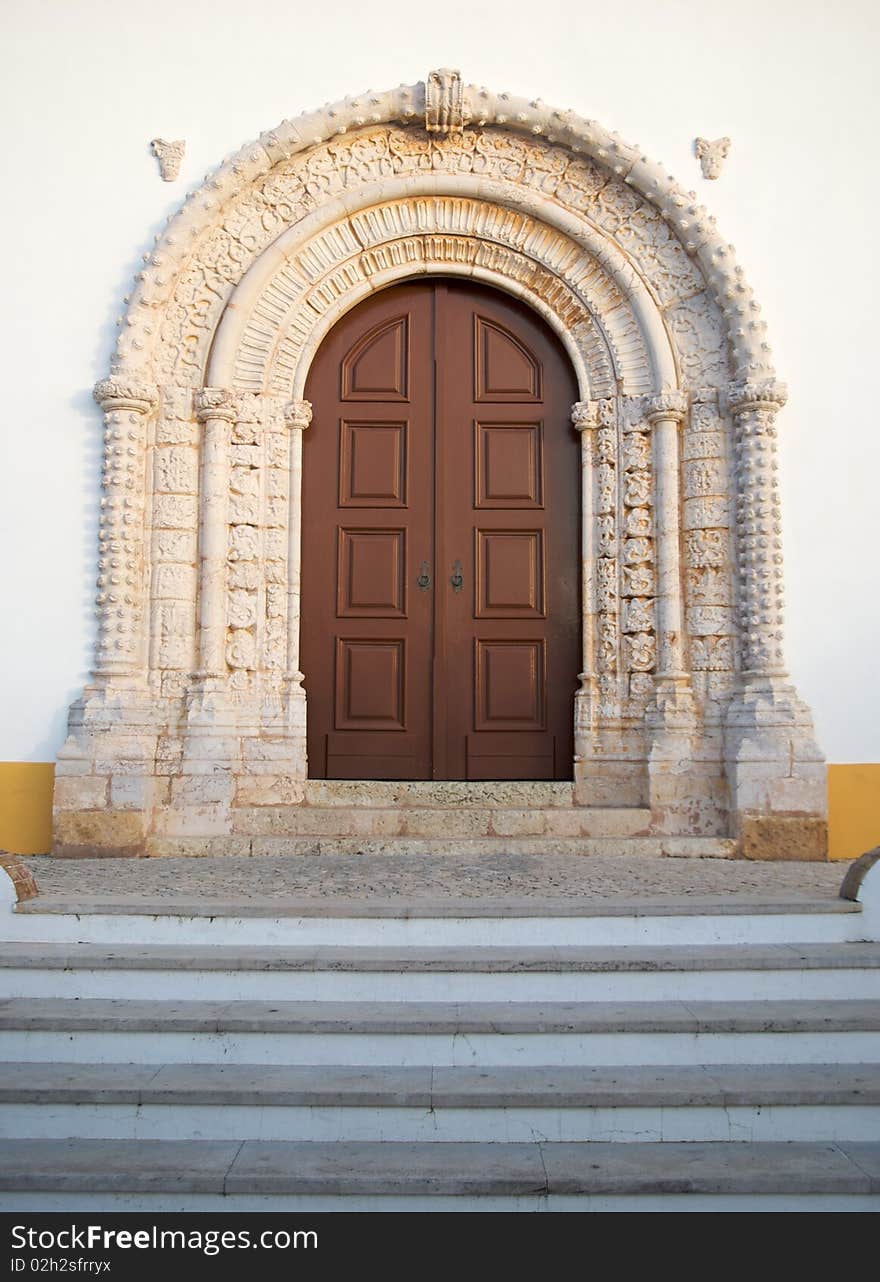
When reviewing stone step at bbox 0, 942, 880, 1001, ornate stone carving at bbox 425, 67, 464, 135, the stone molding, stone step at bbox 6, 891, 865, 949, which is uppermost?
ornate stone carving at bbox 425, 67, 464, 135

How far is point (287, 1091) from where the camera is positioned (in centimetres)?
286

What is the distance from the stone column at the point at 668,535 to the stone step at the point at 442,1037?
8.43 ft

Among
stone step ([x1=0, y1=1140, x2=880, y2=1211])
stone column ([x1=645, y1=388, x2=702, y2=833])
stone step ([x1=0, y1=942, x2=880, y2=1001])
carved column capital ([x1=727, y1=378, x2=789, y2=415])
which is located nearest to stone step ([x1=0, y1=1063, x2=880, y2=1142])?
stone step ([x1=0, y1=1140, x2=880, y2=1211])

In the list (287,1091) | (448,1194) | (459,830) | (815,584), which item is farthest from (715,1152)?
(815,584)

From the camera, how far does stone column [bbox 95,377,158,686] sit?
17.8ft

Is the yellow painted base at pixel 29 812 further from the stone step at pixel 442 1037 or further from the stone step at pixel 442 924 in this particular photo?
the stone step at pixel 442 1037

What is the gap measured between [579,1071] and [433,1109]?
480mm

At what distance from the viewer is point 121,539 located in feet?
17.9

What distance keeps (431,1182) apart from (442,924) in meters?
1.09

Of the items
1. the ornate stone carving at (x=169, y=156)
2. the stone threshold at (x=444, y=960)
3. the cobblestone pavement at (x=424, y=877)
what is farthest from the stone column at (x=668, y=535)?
the ornate stone carving at (x=169, y=156)

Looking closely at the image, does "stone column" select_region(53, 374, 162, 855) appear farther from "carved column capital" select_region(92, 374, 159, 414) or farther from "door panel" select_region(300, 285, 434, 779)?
"door panel" select_region(300, 285, 434, 779)

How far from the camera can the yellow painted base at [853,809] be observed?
5.27 metres

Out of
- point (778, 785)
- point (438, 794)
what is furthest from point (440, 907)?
point (778, 785)

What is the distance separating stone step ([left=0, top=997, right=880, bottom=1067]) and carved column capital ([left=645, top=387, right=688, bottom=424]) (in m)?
3.50
